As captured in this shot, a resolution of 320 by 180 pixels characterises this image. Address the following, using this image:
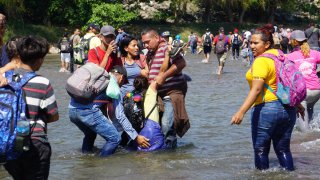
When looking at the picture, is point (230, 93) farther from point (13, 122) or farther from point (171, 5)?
point (171, 5)

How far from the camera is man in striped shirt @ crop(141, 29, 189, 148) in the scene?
9.27 meters

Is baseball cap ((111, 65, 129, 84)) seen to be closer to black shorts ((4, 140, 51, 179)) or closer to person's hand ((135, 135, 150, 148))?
person's hand ((135, 135, 150, 148))

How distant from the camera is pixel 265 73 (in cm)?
693

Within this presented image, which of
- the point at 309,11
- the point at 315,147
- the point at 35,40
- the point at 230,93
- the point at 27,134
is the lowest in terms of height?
the point at 309,11

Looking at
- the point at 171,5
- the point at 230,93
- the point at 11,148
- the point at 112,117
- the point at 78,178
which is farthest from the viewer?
the point at 171,5

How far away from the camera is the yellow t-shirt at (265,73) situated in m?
6.93

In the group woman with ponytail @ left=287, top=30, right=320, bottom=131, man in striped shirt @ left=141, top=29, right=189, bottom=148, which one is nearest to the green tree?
woman with ponytail @ left=287, top=30, right=320, bottom=131

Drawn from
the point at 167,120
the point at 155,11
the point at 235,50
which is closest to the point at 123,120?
the point at 167,120

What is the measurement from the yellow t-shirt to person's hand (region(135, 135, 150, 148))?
2.31 m

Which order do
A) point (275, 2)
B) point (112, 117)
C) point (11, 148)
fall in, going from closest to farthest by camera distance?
1. point (11, 148)
2. point (112, 117)
3. point (275, 2)

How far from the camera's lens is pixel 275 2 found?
59.9m

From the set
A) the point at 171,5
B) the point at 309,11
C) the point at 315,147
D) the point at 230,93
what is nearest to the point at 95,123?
the point at 315,147

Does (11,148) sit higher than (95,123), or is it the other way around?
(11,148)

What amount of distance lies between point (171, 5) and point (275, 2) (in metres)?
9.99
